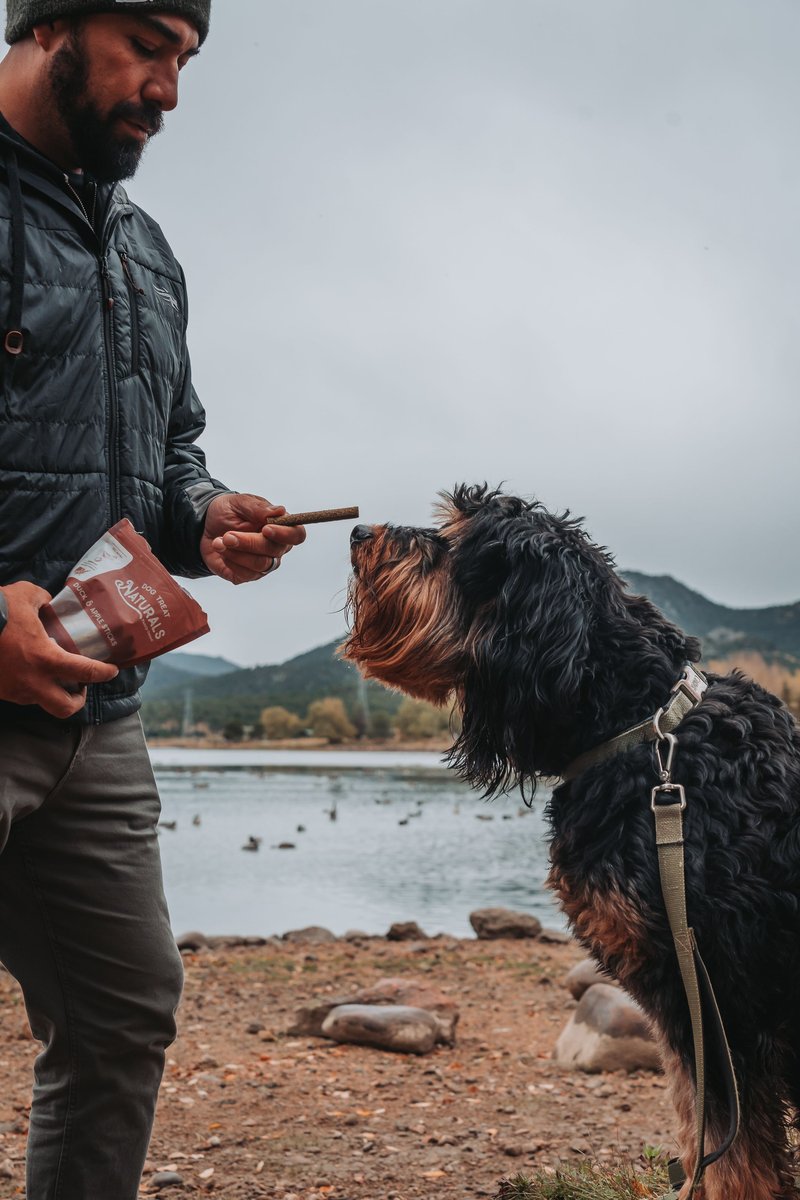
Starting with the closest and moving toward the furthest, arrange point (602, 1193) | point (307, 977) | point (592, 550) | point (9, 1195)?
point (592, 550), point (602, 1193), point (9, 1195), point (307, 977)

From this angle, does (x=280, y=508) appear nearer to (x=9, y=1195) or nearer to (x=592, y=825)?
(x=592, y=825)

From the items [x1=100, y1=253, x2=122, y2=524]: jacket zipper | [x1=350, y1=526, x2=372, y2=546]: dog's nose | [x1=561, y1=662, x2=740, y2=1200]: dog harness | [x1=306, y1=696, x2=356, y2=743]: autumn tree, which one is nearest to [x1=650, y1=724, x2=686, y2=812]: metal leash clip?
[x1=561, y1=662, x2=740, y2=1200]: dog harness

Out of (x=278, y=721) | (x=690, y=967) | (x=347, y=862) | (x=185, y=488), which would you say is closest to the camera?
(x=690, y=967)

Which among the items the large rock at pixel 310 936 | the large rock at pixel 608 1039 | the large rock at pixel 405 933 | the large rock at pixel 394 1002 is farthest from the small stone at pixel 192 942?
the large rock at pixel 608 1039

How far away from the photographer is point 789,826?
327cm

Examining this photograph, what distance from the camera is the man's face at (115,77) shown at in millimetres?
2885

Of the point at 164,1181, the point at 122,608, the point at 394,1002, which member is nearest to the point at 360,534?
the point at 122,608

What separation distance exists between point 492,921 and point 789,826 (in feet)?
31.2

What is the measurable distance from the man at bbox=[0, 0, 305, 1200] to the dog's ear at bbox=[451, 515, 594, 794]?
117cm

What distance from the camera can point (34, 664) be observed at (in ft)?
8.51

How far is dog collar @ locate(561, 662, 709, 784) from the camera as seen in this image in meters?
3.38

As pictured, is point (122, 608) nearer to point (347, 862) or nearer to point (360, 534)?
point (360, 534)

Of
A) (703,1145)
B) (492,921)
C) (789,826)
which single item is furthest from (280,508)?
(492,921)

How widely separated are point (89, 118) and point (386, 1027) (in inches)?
239
